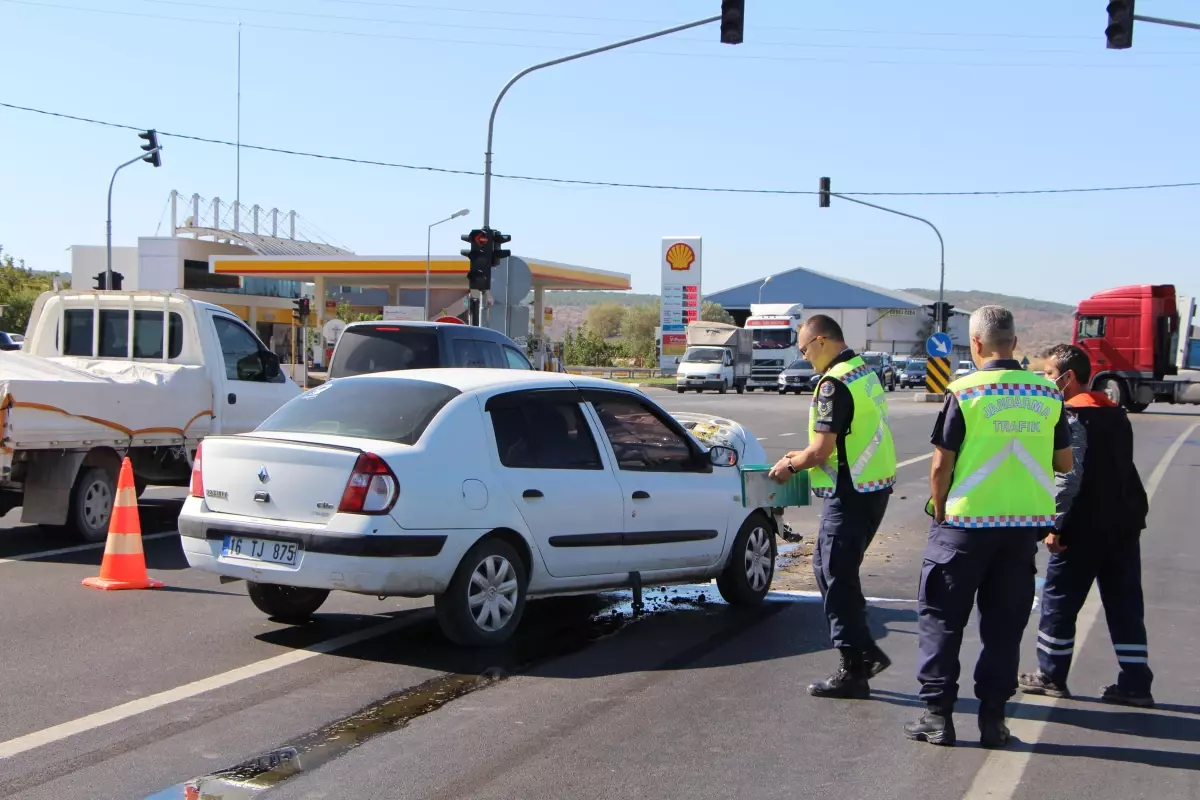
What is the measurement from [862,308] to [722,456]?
101 meters

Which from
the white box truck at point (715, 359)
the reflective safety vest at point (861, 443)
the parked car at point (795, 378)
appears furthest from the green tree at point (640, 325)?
the reflective safety vest at point (861, 443)

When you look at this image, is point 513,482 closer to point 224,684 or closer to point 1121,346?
point 224,684

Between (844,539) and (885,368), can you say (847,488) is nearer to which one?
(844,539)

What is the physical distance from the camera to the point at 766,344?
56.2 m

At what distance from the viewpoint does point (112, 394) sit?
419 inches

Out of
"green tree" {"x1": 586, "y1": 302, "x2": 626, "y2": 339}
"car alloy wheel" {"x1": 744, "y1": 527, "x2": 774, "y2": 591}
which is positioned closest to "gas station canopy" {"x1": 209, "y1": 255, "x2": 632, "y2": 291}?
"car alloy wheel" {"x1": 744, "y1": 527, "x2": 774, "y2": 591}

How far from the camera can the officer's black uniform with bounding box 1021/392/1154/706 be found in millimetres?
6117

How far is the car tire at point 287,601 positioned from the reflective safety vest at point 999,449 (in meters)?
4.02

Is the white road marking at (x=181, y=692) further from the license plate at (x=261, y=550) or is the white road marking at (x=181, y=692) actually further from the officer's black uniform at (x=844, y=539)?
the officer's black uniform at (x=844, y=539)

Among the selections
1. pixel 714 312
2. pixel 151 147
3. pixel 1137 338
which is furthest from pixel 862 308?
pixel 151 147

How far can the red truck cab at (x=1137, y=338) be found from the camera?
37.1 m

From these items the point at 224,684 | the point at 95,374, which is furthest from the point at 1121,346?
the point at 224,684

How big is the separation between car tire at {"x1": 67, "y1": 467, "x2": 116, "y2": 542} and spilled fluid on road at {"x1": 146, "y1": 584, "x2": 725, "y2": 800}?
4355 mm

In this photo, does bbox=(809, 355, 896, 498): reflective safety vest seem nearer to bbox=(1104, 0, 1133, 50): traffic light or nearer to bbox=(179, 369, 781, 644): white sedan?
bbox=(179, 369, 781, 644): white sedan
